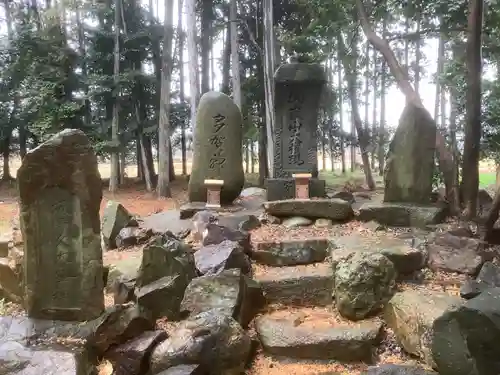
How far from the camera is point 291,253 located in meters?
6.47

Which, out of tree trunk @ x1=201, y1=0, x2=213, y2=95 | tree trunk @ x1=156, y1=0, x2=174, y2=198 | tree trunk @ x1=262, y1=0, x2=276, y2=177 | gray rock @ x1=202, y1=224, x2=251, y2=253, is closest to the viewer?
gray rock @ x1=202, y1=224, x2=251, y2=253

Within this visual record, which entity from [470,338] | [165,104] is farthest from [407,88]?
[165,104]

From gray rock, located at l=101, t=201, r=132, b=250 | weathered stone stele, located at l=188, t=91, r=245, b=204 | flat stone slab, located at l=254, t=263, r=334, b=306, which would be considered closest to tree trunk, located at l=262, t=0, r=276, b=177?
weathered stone stele, located at l=188, t=91, r=245, b=204

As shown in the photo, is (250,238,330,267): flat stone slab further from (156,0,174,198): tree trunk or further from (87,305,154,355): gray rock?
(156,0,174,198): tree trunk

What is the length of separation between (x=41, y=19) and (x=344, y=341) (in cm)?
1767

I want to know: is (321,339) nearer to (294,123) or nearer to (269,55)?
(294,123)

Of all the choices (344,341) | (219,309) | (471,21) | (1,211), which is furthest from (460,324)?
(1,211)

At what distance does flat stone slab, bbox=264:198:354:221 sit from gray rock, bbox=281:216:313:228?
3.3 inches

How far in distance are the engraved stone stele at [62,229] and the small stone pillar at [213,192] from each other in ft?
13.9

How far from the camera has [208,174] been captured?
9227 mm

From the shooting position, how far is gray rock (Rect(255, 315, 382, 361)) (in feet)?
14.7

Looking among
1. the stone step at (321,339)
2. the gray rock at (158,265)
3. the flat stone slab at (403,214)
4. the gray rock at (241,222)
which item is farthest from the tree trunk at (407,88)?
the gray rock at (158,265)

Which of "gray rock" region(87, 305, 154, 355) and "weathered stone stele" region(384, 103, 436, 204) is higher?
"weathered stone stele" region(384, 103, 436, 204)

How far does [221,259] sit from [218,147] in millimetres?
3889
